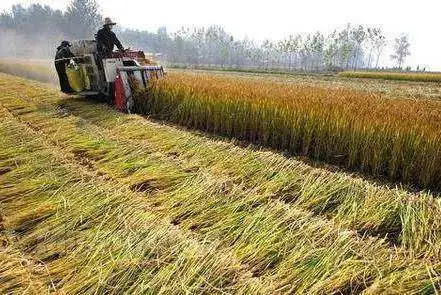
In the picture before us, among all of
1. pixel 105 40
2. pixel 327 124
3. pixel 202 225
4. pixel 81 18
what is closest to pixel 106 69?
pixel 105 40

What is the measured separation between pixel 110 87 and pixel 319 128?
5562 millimetres

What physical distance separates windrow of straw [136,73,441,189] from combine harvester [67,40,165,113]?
0.97 meters

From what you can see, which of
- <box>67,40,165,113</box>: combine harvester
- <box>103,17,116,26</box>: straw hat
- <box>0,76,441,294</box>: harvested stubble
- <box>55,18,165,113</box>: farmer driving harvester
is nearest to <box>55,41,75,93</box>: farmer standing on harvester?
<box>55,18,165,113</box>: farmer driving harvester

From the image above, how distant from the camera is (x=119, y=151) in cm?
627

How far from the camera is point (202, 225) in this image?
157 inches

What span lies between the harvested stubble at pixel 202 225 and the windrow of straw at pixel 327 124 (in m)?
0.92

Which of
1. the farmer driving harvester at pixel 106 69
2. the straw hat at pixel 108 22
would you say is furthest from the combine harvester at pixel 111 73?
the straw hat at pixel 108 22

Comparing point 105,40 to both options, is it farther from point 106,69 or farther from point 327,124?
point 327,124

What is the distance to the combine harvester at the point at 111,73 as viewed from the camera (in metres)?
9.60

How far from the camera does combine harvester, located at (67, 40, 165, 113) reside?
9602 mm

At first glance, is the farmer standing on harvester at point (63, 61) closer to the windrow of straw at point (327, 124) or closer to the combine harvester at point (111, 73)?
the combine harvester at point (111, 73)

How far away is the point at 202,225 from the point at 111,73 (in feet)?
21.8

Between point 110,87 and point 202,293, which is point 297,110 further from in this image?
point 110,87

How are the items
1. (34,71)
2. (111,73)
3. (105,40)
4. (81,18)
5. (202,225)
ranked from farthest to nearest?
(81,18), (34,71), (105,40), (111,73), (202,225)
